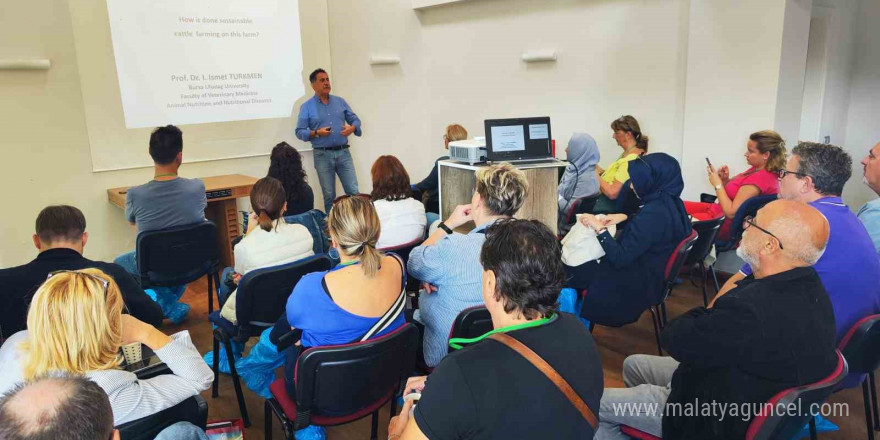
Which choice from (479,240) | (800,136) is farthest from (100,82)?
(800,136)

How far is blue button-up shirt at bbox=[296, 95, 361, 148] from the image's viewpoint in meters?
5.68

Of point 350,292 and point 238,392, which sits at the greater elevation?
point 350,292

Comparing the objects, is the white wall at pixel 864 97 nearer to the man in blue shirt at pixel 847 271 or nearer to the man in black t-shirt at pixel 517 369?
the man in blue shirt at pixel 847 271

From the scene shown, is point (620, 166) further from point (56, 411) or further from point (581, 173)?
point (56, 411)

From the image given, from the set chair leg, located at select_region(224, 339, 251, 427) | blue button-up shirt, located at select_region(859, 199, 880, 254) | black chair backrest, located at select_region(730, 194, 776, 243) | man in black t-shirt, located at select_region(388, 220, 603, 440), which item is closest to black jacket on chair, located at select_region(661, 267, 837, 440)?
man in black t-shirt, located at select_region(388, 220, 603, 440)

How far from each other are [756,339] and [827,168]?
141cm

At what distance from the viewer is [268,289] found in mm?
2557

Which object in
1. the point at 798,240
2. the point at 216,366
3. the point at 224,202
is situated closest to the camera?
the point at 798,240

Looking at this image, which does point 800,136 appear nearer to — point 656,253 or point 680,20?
point 680,20

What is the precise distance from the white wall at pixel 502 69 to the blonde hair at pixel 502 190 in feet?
10.9

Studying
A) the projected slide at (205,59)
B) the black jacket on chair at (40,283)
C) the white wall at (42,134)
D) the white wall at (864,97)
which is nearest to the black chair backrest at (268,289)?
the black jacket on chair at (40,283)

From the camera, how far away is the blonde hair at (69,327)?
1.42 m

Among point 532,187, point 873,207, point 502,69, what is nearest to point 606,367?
point 532,187

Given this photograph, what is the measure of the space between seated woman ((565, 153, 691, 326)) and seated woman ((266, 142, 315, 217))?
6.47ft
